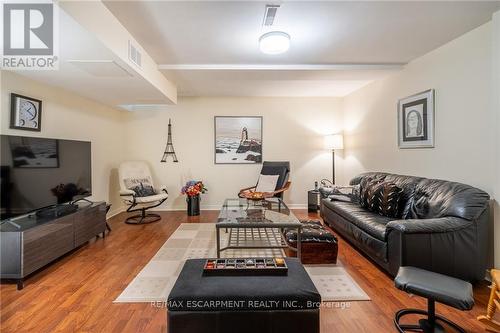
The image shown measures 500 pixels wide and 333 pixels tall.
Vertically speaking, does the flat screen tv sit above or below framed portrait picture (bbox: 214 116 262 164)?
below

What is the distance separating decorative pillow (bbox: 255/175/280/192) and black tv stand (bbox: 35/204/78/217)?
2.89 meters

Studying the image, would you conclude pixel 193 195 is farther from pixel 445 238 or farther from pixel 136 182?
pixel 445 238

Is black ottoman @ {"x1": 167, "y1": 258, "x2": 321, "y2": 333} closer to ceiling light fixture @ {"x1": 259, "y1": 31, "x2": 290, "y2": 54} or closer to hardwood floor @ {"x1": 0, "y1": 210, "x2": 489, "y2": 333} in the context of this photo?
hardwood floor @ {"x1": 0, "y1": 210, "x2": 489, "y2": 333}

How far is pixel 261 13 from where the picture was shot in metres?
2.16

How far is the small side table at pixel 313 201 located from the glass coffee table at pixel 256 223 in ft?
4.45

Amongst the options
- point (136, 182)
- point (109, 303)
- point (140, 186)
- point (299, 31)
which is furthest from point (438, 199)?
point (136, 182)

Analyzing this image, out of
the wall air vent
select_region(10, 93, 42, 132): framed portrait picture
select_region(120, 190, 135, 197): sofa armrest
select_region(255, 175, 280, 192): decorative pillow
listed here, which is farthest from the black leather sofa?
select_region(10, 93, 42, 132): framed portrait picture

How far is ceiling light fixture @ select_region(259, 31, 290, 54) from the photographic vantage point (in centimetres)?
243

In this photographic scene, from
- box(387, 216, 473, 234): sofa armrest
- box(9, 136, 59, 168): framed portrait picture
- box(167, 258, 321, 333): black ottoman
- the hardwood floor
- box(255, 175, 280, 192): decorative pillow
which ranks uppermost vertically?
box(9, 136, 59, 168): framed portrait picture

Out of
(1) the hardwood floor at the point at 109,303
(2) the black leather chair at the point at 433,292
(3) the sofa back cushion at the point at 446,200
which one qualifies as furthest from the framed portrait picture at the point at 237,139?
(2) the black leather chair at the point at 433,292

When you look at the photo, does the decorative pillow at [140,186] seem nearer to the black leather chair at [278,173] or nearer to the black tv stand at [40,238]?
the black tv stand at [40,238]

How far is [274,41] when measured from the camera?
2.45 metres

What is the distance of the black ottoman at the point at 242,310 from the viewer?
4.43 ft

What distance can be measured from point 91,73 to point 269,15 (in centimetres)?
200
